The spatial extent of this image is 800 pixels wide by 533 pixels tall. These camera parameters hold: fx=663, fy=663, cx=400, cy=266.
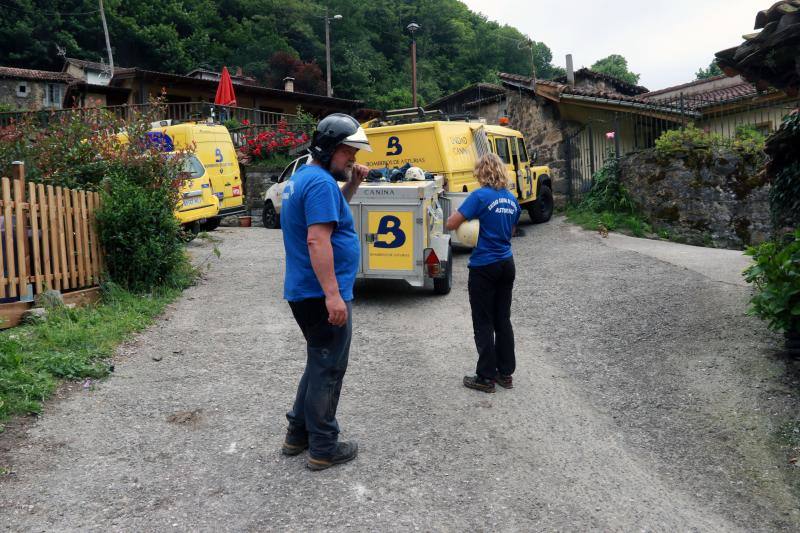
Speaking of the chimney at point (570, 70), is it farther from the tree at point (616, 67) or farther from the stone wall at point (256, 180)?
the tree at point (616, 67)

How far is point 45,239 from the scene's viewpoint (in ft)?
23.3

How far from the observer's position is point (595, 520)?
3529 millimetres

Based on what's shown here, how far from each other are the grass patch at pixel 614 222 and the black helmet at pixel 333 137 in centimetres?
1099

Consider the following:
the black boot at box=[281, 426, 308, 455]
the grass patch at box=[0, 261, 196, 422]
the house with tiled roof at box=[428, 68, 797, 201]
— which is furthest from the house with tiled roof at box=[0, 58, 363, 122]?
the black boot at box=[281, 426, 308, 455]

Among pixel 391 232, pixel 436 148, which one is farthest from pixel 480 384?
pixel 436 148

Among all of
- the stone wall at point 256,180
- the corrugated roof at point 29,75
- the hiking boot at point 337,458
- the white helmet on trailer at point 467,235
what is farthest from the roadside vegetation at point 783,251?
the corrugated roof at point 29,75

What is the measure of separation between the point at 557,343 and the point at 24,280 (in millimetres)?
5554

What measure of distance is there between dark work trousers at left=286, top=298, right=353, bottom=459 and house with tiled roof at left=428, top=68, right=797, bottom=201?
12748 millimetres

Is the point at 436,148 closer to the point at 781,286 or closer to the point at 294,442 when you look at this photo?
the point at 781,286

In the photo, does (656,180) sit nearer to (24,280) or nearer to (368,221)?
(368,221)

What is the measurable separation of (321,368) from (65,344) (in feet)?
11.4

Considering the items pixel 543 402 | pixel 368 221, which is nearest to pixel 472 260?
pixel 543 402

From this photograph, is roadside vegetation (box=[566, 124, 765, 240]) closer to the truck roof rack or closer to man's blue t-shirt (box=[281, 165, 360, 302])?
the truck roof rack

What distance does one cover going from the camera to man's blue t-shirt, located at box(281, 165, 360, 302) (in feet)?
11.7
